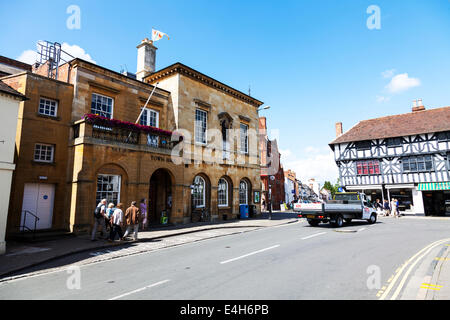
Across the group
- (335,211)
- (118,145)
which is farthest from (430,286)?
(118,145)

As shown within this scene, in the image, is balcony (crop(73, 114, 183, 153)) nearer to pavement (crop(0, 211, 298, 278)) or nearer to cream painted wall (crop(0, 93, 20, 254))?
cream painted wall (crop(0, 93, 20, 254))

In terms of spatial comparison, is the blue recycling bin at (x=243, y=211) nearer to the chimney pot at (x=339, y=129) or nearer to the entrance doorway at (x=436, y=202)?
the chimney pot at (x=339, y=129)

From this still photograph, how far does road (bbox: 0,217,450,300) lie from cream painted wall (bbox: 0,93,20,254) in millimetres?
3122

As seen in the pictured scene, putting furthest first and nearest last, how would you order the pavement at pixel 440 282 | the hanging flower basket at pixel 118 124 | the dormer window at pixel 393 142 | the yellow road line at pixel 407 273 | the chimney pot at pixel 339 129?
1. the chimney pot at pixel 339 129
2. the dormer window at pixel 393 142
3. the hanging flower basket at pixel 118 124
4. the yellow road line at pixel 407 273
5. the pavement at pixel 440 282

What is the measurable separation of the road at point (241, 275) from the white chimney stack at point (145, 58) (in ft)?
54.1

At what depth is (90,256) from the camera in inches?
368

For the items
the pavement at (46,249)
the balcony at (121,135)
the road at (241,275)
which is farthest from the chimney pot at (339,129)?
the pavement at (46,249)

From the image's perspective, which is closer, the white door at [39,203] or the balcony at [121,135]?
the white door at [39,203]

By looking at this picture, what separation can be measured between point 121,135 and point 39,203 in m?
5.38

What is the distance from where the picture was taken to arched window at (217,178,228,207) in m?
22.5

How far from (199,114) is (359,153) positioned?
22.3 metres

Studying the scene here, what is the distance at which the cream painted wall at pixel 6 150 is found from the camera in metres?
9.67

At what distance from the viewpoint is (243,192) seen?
82.2 ft
